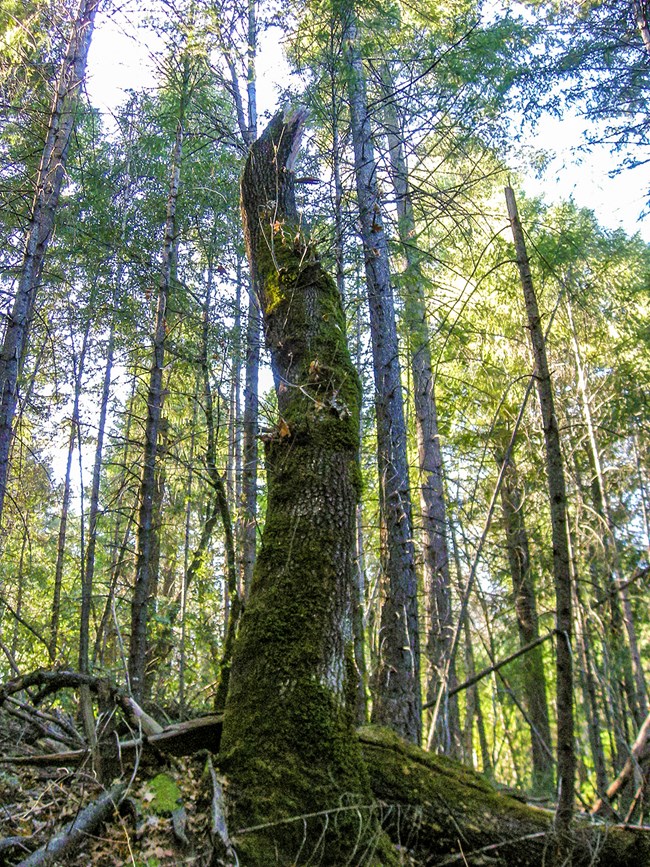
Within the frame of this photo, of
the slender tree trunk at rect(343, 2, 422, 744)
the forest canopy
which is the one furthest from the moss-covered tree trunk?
the slender tree trunk at rect(343, 2, 422, 744)

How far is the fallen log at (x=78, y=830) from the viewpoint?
6.16ft

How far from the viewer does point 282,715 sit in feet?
8.00

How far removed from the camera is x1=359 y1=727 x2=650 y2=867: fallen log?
7.55ft

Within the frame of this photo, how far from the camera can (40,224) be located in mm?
5340

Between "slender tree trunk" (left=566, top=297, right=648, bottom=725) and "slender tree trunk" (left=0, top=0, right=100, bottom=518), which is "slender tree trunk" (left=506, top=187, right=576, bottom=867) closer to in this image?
"slender tree trunk" (left=566, top=297, right=648, bottom=725)

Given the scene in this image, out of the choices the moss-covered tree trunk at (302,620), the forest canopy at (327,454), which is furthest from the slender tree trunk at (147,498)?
the moss-covered tree trunk at (302,620)

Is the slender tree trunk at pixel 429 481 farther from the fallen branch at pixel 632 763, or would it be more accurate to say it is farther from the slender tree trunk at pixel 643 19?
the fallen branch at pixel 632 763

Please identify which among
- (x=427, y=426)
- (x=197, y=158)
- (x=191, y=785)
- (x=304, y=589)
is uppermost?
(x=197, y=158)

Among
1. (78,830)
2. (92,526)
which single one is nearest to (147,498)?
(92,526)

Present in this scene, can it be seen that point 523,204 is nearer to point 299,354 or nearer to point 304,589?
point 299,354

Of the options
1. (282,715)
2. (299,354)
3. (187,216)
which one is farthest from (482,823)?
(187,216)

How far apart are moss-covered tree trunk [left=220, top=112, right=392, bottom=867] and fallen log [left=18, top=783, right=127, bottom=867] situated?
1.43ft

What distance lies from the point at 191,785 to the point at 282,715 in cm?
44

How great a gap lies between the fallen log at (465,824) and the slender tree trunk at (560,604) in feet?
0.66
